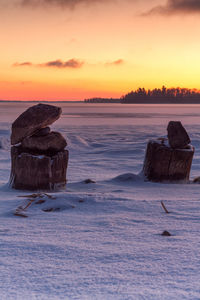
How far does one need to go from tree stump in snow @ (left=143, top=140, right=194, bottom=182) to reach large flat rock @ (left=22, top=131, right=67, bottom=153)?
4.79 feet

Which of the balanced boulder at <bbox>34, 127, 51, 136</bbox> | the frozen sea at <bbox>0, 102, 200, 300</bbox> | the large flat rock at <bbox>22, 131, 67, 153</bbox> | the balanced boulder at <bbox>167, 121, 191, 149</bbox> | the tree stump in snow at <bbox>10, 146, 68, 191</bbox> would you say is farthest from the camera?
the balanced boulder at <bbox>167, 121, 191, 149</bbox>

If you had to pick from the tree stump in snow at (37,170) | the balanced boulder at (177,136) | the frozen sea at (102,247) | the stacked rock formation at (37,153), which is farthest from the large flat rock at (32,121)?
the balanced boulder at (177,136)

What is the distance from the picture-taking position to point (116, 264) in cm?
226

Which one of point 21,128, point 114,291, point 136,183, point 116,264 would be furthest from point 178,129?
point 114,291

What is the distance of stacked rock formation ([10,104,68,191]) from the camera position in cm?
464

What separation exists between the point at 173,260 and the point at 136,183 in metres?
2.95

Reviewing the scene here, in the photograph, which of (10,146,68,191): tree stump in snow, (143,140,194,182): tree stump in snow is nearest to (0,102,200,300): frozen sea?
(10,146,68,191): tree stump in snow

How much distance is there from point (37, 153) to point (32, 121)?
0.46 metres

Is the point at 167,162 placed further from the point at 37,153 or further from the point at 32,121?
the point at 32,121

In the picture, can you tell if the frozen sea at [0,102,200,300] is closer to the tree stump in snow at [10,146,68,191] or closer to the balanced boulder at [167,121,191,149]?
the tree stump in snow at [10,146,68,191]

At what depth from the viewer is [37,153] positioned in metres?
4.78

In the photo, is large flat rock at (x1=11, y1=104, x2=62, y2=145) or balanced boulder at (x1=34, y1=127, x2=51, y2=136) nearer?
large flat rock at (x1=11, y1=104, x2=62, y2=145)

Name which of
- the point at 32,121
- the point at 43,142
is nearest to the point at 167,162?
the point at 43,142

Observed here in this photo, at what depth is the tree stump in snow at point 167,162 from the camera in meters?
5.21
